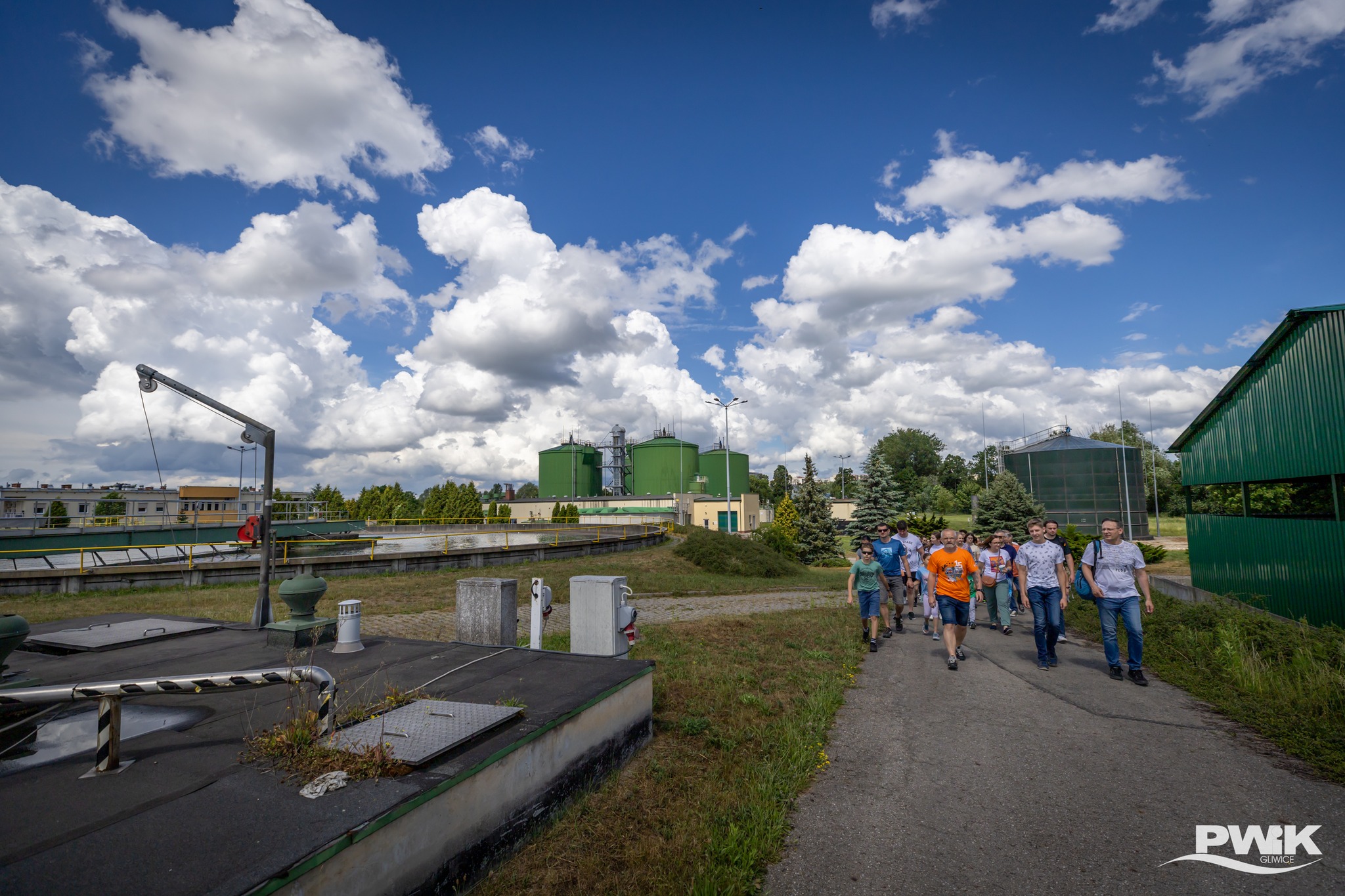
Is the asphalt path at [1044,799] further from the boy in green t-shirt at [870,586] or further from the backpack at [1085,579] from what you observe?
the boy in green t-shirt at [870,586]

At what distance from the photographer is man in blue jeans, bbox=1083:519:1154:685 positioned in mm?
7215

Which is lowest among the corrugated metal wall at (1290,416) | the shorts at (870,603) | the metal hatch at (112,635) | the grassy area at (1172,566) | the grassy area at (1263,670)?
the grassy area at (1172,566)

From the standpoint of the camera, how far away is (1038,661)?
8.22 m

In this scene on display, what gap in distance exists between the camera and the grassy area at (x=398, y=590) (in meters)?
13.6

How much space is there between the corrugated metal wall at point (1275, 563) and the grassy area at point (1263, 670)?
8.75 ft

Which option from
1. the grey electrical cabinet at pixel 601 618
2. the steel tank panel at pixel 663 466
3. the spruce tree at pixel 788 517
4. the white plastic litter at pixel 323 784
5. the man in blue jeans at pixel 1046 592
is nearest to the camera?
the white plastic litter at pixel 323 784

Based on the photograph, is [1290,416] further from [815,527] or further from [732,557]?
[815,527]

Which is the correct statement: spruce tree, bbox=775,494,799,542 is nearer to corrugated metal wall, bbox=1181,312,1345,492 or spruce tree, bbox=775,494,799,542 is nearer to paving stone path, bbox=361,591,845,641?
paving stone path, bbox=361,591,845,641

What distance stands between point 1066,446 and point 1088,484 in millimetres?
3541

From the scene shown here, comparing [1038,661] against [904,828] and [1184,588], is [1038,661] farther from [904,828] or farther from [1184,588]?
[1184,588]

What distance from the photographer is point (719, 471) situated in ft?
253

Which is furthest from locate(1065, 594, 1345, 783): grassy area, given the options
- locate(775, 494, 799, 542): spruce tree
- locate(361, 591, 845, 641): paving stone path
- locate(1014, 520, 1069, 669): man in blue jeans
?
locate(775, 494, 799, 542): spruce tree

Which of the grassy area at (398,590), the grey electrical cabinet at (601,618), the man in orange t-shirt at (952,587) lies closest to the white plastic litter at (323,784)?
the grey electrical cabinet at (601,618)

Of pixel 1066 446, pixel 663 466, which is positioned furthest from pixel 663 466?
pixel 1066 446
